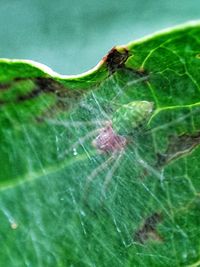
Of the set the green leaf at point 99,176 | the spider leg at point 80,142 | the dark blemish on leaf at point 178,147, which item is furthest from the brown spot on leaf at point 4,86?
the dark blemish on leaf at point 178,147

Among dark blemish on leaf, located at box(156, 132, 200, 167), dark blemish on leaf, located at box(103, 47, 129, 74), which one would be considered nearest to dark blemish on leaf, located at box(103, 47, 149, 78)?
dark blemish on leaf, located at box(103, 47, 129, 74)

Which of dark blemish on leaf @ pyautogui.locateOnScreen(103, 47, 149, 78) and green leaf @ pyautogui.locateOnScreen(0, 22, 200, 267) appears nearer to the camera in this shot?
dark blemish on leaf @ pyautogui.locateOnScreen(103, 47, 149, 78)

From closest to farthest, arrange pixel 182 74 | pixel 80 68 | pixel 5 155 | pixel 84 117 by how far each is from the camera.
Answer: pixel 182 74 → pixel 5 155 → pixel 84 117 → pixel 80 68

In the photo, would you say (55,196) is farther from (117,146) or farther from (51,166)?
(117,146)

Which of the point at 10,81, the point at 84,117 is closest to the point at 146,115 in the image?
the point at 84,117

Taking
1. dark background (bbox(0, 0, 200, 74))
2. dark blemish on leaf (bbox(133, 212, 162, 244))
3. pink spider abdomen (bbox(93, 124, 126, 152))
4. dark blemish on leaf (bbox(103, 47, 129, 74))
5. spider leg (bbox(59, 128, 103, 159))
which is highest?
dark blemish on leaf (bbox(103, 47, 129, 74))

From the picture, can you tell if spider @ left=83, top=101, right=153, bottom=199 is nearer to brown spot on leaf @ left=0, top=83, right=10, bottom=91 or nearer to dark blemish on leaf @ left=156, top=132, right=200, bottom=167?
dark blemish on leaf @ left=156, top=132, right=200, bottom=167

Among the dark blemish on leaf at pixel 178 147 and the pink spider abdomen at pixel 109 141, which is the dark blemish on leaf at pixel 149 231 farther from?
the pink spider abdomen at pixel 109 141
